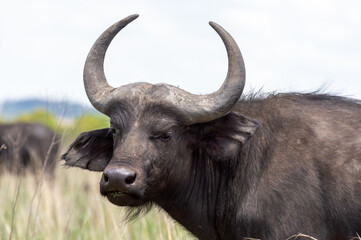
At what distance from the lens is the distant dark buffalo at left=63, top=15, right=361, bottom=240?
533 cm

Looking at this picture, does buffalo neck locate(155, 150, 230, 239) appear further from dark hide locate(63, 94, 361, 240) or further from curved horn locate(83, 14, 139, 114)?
curved horn locate(83, 14, 139, 114)

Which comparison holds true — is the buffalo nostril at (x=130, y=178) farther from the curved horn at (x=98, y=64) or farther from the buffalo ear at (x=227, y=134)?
the curved horn at (x=98, y=64)

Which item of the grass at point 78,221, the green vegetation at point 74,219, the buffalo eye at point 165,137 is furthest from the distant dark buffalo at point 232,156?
the grass at point 78,221

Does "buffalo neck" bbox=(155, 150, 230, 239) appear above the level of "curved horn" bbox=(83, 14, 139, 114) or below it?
below

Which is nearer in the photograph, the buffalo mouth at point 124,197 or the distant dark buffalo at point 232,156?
the buffalo mouth at point 124,197

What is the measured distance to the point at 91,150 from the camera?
5.99 meters

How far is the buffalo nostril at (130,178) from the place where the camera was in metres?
4.93

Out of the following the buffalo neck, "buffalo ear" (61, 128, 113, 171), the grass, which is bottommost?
the grass

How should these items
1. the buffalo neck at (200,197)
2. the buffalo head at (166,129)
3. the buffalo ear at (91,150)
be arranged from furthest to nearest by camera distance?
the buffalo ear at (91,150)
the buffalo neck at (200,197)
the buffalo head at (166,129)

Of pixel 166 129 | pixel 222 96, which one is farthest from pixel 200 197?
pixel 222 96

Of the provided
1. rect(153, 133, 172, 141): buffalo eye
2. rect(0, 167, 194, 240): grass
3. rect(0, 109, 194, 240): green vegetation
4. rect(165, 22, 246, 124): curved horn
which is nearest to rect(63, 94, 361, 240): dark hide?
rect(153, 133, 172, 141): buffalo eye

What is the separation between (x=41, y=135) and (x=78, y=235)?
11371 millimetres

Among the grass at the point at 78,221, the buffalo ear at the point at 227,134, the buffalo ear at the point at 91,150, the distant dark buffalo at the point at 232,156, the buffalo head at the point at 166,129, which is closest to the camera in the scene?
the buffalo head at the point at 166,129

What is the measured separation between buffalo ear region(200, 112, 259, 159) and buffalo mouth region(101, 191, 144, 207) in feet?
2.61
